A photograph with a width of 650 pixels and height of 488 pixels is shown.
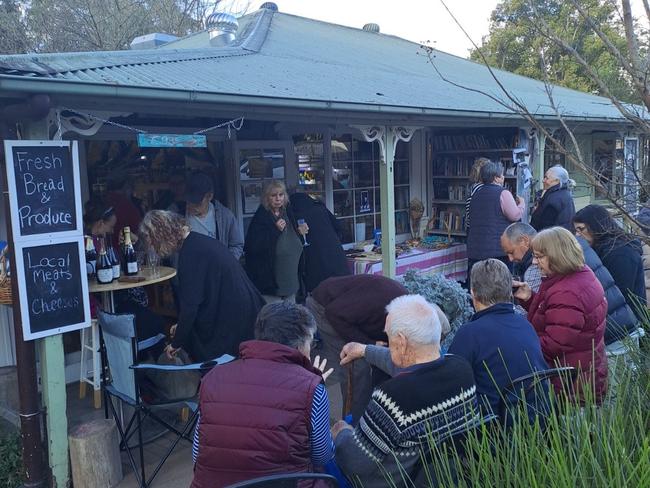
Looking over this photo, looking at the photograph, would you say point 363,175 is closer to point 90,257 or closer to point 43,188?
point 90,257

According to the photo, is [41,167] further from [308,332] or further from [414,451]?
[414,451]

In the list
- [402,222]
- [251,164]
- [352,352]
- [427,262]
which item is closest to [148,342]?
[352,352]

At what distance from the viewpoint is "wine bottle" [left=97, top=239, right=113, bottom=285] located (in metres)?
4.45

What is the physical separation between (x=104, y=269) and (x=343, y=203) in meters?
4.08

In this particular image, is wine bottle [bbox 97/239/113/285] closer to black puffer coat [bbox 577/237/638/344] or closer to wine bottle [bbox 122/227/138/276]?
wine bottle [bbox 122/227/138/276]

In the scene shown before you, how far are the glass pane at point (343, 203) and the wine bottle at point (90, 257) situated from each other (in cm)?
382

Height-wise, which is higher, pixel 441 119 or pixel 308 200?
pixel 441 119

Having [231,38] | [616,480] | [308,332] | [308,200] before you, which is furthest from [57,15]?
[616,480]

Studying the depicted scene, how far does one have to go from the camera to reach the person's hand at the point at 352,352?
9.70ft

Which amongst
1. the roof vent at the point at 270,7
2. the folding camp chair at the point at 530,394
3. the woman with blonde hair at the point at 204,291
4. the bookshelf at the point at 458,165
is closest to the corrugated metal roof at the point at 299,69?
the roof vent at the point at 270,7

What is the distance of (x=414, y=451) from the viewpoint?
2227mm

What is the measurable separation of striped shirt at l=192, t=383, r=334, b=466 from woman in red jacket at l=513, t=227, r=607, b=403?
1427mm

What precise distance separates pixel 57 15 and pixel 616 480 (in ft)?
67.6

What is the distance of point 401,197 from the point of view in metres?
8.78
